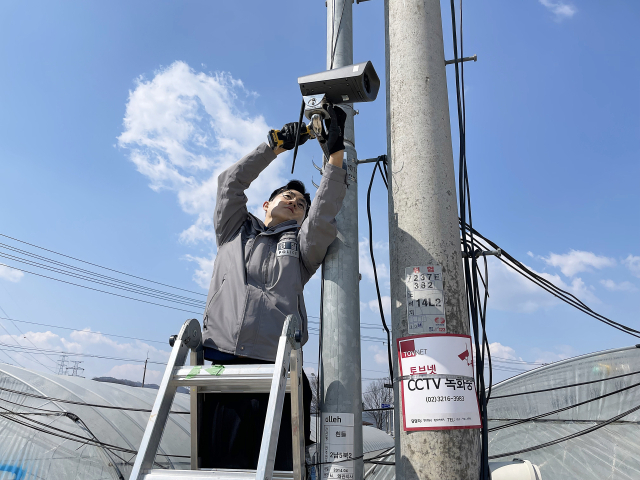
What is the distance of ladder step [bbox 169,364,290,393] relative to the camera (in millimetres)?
2133

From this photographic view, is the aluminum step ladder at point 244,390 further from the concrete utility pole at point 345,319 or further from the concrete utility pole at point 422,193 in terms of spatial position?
the concrete utility pole at point 422,193

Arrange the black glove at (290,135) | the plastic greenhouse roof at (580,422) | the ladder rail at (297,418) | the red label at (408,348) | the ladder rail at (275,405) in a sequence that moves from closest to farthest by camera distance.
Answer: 1. the ladder rail at (275,405)
2. the ladder rail at (297,418)
3. the red label at (408,348)
4. the black glove at (290,135)
5. the plastic greenhouse roof at (580,422)

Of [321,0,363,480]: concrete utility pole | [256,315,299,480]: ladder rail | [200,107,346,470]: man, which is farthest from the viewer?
[321,0,363,480]: concrete utility pole

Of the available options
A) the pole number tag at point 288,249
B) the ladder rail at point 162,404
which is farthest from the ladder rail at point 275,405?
the pole number tag at point 288,249

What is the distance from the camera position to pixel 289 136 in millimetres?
3014

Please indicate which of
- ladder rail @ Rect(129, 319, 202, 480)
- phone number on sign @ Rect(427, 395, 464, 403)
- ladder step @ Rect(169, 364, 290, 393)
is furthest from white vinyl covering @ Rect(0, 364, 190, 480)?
phone number on sign @ Rect(427, 395, 464, 403)

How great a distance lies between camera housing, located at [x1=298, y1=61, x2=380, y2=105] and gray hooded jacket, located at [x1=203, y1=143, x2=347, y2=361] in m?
0.45

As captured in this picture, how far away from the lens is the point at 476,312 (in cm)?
272

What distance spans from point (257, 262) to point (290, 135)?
2.81ft

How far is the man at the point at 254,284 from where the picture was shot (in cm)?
254

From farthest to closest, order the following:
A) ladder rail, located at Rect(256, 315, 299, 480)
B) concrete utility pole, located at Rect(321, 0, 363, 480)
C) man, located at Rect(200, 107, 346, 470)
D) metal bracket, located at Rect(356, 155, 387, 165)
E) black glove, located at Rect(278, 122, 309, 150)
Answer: metal bracket, located at Rect(356, 155, 387, 165)
black glove, located at Rect(278, 122, 309, 150)
concrete utility pole, located at Rect(321, 0, 363, 480)
man, located at Rect(200, 107, 346, 470)
ladder rail, located at Rect(256, 315, 299, 480)

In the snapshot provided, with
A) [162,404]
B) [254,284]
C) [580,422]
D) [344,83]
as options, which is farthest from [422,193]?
[580,422]

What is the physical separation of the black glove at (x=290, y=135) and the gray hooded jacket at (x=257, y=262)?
133mm

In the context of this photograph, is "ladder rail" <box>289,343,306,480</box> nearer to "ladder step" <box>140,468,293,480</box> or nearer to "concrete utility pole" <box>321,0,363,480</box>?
"ladder step" <box>140,468,293,480</box>
